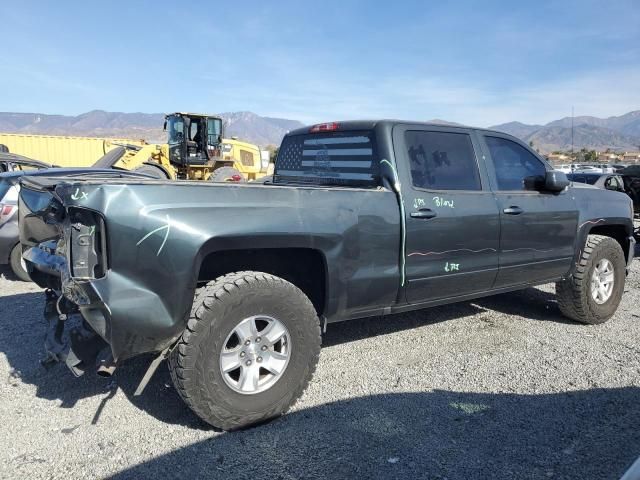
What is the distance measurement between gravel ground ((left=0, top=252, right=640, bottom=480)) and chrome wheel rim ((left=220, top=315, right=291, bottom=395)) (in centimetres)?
30

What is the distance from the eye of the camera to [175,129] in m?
16.3

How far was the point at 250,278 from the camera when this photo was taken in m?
3.06

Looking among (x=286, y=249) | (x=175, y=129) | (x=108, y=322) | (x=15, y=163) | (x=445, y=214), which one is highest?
(x=175, y=129)

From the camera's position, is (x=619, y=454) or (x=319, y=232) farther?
(x=319, y=232)

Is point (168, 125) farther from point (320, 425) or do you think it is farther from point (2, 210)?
point (320, 425)

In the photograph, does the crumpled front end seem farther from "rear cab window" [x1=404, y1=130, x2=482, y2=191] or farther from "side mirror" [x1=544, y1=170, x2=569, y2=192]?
"side mirror" [x1=544, y1=170, x2=569, y2=192]

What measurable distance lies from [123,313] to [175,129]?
47.8 feet

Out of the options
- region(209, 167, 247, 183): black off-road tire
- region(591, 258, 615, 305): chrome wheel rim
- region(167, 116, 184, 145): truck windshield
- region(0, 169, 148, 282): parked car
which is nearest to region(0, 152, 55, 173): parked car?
region(0, 169, 148, 282): parked car

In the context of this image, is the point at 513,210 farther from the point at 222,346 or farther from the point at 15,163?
the point at 15,163

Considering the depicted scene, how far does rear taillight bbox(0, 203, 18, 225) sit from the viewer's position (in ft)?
21.5

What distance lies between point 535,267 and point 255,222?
2891mm

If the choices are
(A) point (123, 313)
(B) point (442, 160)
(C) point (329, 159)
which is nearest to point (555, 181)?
(B) point (442, 160)

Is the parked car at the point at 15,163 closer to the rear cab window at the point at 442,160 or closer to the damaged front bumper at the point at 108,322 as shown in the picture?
the damaged front bumper at the point at 108,322

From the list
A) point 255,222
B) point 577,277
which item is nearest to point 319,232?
point 255,222
